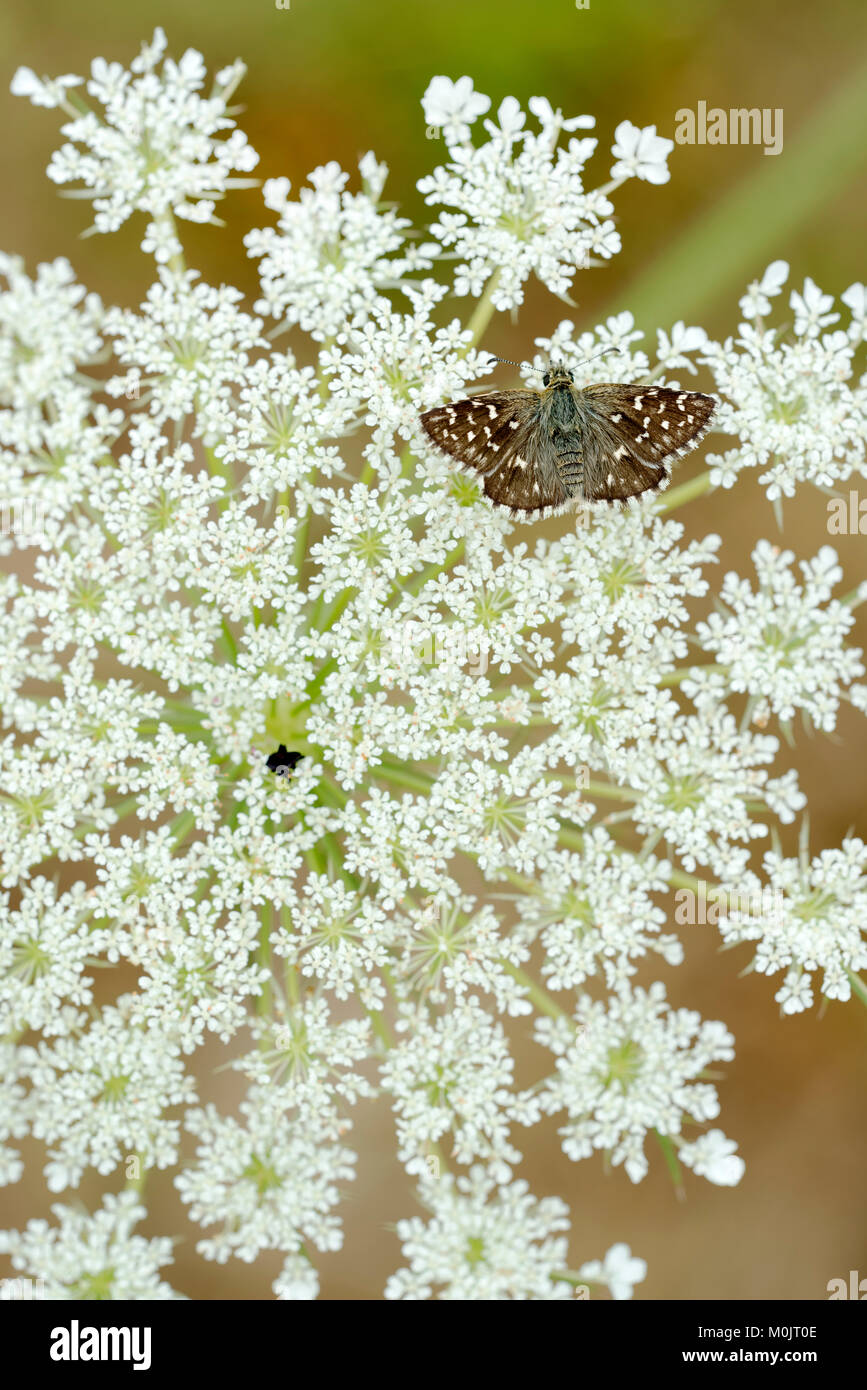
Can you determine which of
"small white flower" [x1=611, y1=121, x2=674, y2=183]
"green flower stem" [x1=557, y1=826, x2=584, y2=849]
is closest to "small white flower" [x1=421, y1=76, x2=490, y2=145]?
"small white flower" [x1=611, y1=121, x2=674, y2=183]

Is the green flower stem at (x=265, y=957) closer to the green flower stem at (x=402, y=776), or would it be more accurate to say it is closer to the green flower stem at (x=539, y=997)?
the green flower stem at (x=402, y=776)

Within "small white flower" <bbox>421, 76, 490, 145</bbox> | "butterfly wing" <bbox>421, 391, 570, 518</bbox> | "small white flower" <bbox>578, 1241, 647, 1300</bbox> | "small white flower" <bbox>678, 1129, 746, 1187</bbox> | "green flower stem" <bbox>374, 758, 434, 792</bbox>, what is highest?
"small white flower" <bbox>421, 76, 490, 145</bbox>

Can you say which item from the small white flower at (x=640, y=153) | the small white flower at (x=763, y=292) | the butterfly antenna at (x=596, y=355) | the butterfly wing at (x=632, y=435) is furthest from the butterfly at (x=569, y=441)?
the small white flower at (x=640, y=153)

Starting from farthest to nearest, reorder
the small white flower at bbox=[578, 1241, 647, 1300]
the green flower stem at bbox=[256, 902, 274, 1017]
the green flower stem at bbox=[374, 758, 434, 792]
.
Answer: the green flower stem at bbox=[374, 758, 434, 792] < the green flower stem at bbox=[256, 902, 274, 1017] < the small white flower at bbox=[578, 1241, 647, 1300]

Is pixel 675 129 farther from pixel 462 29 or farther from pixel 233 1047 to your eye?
pixel 233 1047

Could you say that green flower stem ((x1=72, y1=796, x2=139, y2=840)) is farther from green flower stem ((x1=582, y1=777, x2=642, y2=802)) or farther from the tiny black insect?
green flower stem ((x1=582, y1=777, x2=642, y2=802))

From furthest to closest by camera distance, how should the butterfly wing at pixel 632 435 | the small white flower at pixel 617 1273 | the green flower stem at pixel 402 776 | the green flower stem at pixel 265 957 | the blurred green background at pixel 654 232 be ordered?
the blurred green background at pixel 654 232 < the green flower stem at pixel 402 776 < the green flower stem at pixel 265 957 < the small white flower at pixel 617 1273 < the butterfly wing at pixel 632 435

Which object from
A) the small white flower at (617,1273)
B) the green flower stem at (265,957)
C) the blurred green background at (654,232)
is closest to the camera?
the small white flower at (617,1273)
